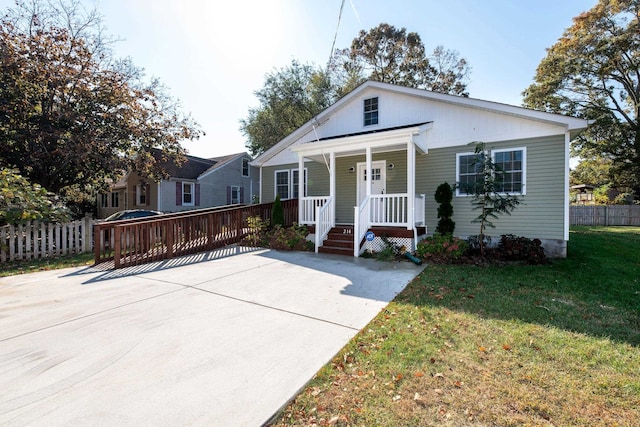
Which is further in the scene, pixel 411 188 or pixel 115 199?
pixel 115 199

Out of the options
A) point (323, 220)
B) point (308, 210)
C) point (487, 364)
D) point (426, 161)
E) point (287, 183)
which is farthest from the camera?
point (287, 183)

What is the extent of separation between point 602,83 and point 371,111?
19.1 metres

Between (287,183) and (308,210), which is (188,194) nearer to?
(287,183)

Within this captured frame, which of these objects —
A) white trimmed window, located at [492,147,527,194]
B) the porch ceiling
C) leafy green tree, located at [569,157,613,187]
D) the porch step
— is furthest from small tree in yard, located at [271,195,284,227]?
leafy green tree, located at [569,157,613,187]

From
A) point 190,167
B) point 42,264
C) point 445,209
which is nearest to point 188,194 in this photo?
point 190,167

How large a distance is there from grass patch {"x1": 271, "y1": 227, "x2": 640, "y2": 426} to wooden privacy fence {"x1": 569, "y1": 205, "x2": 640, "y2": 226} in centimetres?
1893

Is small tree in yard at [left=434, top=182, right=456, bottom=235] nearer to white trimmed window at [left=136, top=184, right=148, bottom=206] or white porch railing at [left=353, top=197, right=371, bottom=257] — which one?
white porch railing at [left=353, top=197, right=371, bottom=257]

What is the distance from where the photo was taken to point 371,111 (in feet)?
35.5

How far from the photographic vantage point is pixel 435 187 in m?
9.48

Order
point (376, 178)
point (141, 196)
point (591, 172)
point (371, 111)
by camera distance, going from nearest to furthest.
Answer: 1. point (376, 178)
2. point (371, 111)
3. point (141, 196)
4. point (591, 172)

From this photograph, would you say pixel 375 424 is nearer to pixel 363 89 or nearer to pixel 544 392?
pixel 544 392

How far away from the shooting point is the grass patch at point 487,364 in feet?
6.89

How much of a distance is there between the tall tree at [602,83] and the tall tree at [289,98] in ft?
48.1

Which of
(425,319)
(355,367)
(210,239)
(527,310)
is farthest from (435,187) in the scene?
(355,367)
